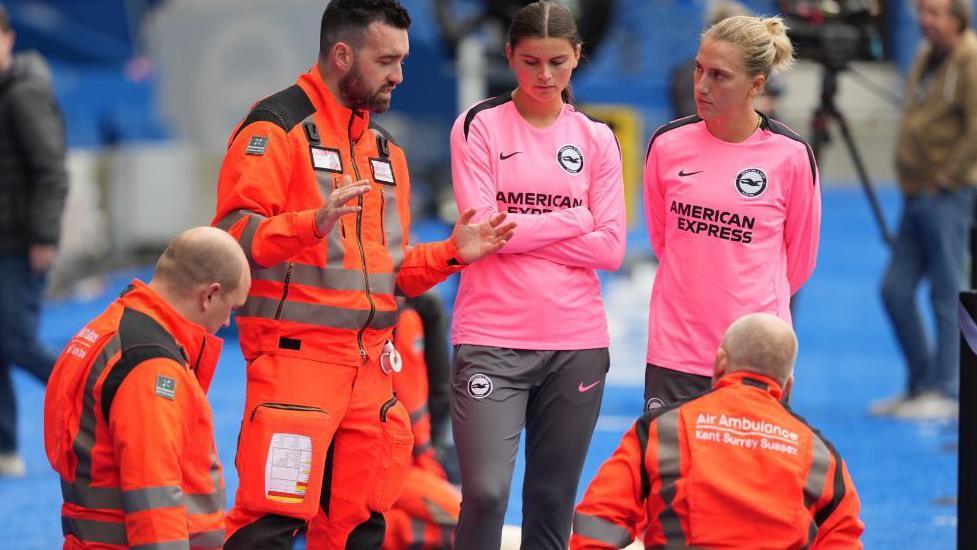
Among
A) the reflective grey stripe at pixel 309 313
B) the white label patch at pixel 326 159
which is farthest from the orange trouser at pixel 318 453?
the white label patch at pixel 326 159

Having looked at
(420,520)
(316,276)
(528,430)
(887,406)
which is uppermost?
(316,276)

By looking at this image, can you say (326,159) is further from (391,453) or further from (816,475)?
(816,475)

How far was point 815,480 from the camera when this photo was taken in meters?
3.45

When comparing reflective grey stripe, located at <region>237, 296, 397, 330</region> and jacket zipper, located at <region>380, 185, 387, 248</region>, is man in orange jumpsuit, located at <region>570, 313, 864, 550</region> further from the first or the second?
jacket zipper, located at <region>380, 185, 387, 248</region>

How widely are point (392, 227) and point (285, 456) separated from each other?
77 cm

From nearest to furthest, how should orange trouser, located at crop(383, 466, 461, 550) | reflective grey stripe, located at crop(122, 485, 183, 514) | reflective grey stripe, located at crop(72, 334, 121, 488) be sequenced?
reflective grey stripe, located at crop(122, 485, 183, 514), reflective grey stripe, located at crop(72, 334, 121, 488), orange trouser, located at crop(383, 466, 461, 550)

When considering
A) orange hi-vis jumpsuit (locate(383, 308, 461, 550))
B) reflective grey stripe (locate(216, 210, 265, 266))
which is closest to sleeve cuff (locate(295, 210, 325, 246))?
reflective grey stripe (locate(216, 210, 265, 266))

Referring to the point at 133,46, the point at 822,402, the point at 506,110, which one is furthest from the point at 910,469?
the point at 133,46

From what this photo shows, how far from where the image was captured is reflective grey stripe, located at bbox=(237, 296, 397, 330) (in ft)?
13.5

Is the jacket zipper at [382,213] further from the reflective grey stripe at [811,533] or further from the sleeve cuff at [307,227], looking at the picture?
the reflective grey stripe at [811,533]

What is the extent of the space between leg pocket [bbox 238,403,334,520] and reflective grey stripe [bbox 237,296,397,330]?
0.83 ft

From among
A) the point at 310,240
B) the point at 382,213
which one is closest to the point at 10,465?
the point at 382,213

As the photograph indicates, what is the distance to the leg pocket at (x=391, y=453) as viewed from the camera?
424cm

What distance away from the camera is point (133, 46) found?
18.2 meters
